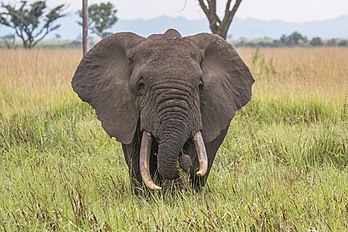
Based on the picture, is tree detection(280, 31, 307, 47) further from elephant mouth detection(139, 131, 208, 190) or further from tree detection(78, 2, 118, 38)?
elephant mouth detection(139, 131, 208, 190)

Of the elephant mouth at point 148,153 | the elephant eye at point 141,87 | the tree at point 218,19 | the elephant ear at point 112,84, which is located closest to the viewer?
the elephant mouth at point 148,153

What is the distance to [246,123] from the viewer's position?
7379 millimetres

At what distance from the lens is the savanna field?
3812 mm

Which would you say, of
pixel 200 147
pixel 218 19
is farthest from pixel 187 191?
pixel 218 19

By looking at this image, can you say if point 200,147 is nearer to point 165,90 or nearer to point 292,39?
point 165,90

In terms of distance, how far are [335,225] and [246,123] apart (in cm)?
384

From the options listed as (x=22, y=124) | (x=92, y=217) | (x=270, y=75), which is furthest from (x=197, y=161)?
(x=270, y=75)

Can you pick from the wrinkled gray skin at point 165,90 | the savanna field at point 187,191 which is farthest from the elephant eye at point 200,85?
the savanna field at point 187,191

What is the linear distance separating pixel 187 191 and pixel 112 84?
2.85 feet

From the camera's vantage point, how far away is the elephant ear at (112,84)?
4477mm

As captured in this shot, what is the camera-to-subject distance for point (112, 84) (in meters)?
4.62

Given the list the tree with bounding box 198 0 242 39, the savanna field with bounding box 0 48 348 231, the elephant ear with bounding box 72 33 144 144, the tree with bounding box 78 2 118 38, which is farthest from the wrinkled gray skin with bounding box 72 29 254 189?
the tree with bounding box 78 2 118 38

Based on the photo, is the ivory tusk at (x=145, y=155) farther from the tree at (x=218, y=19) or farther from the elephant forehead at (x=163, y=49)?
the tree at (x=218, y=19)

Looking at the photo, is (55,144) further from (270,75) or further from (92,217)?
(270,75)
